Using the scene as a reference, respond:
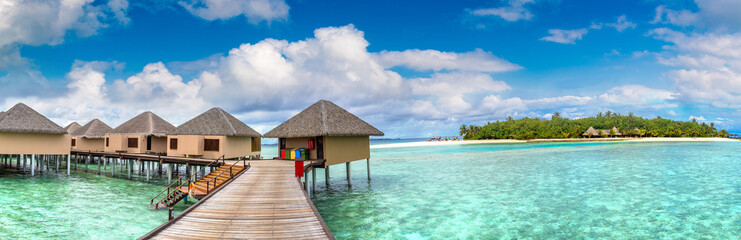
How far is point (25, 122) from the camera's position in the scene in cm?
2494

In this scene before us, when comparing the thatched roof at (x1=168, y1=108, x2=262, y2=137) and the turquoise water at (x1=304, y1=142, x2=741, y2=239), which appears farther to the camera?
the thatched roof at (x1=168, y1=108, x2=262, y2=137)

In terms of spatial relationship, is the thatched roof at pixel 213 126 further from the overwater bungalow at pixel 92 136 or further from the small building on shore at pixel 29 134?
the overwater bungalow at pixel 92 136

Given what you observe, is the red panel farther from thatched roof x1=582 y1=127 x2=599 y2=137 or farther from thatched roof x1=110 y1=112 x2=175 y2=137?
thatched roof x1=582 y1=127 x2=599 y2=137

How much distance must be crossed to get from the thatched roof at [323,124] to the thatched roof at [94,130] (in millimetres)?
23806

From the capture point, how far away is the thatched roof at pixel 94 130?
115 ft

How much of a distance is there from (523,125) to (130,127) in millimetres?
101351

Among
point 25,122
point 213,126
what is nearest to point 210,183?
point 213,126

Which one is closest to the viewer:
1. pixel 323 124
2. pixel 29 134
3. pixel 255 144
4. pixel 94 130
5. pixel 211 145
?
pixel 323 124

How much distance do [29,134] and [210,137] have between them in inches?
499

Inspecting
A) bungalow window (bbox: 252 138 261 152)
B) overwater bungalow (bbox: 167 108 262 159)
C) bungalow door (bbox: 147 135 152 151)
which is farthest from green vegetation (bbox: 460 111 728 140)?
bungalow door (bbox: 147 135 152 151)

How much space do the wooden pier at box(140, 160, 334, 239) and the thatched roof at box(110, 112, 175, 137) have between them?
2006 centimetres

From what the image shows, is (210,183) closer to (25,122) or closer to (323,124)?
(323,124)

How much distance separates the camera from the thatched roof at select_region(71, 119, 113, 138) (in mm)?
35062

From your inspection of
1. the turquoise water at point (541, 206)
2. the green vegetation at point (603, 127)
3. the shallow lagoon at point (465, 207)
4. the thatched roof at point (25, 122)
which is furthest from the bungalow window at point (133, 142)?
the green vegetation at point (603, 127)
